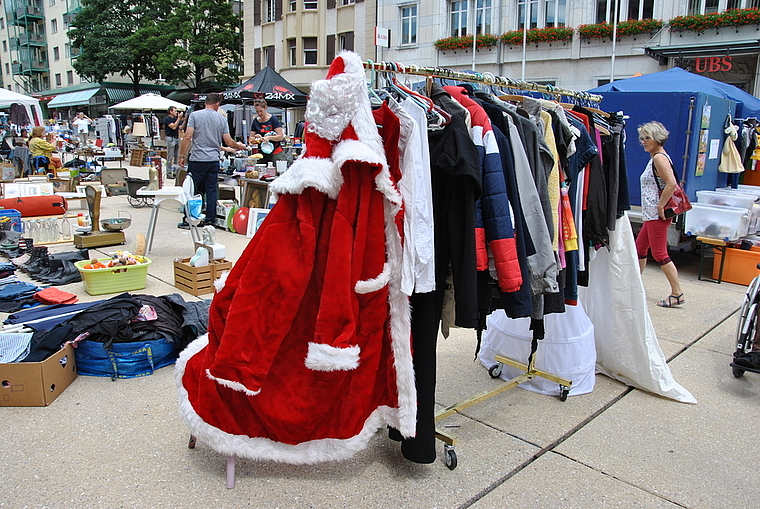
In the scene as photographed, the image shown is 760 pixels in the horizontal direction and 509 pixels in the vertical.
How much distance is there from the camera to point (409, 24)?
82.6 ft

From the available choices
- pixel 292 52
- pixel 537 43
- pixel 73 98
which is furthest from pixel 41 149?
pixel 73 98

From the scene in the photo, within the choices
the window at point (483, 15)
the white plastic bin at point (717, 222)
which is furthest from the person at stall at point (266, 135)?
the window at point (483, 15)

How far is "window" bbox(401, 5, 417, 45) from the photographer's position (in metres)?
25.0

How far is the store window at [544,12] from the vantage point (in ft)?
68.1

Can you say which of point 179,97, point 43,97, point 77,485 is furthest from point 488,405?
point 43,97

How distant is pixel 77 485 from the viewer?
8.09 ft

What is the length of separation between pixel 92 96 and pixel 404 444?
44.1m

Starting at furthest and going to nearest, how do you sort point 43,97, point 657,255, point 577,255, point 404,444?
point 43,97 < point 657,255 < point 577,255 < point 404,444

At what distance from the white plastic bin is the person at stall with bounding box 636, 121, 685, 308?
1.41m

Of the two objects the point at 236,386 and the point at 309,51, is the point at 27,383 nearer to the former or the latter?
the point at 236,386

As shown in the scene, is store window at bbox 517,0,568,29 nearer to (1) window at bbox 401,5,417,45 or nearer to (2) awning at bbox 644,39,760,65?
(2) awning at bbox 644,39,760,65

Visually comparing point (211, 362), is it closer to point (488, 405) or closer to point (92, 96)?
point (488, 405)

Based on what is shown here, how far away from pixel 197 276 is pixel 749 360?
455 centimetres

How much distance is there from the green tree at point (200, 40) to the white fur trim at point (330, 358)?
117 ft
